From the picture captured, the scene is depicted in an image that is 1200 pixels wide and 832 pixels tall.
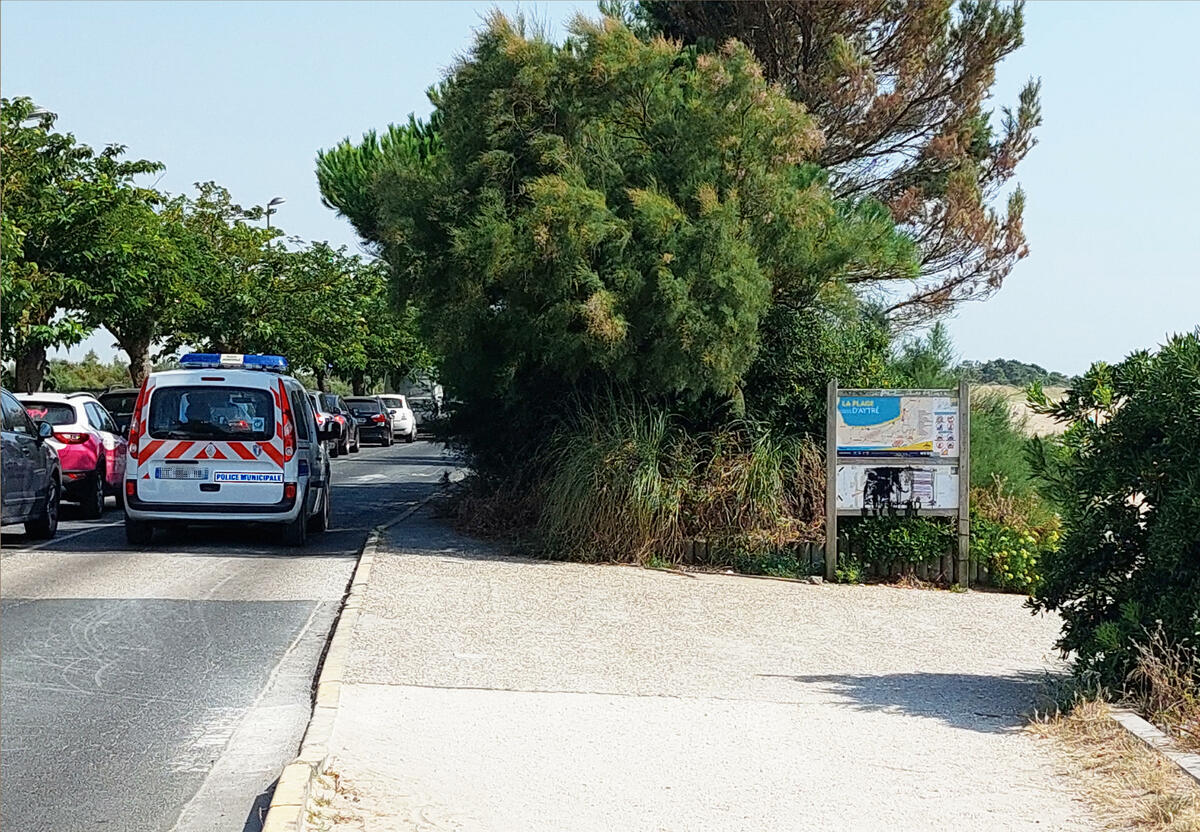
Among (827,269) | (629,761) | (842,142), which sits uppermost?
(842,142)

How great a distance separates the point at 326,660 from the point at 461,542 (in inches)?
288

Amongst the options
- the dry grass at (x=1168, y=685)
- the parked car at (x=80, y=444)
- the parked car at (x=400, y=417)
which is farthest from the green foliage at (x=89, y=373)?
the dry grass at (x=1168, y=685)

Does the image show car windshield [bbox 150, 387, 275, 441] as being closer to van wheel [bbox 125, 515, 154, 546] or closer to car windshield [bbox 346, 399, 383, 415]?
van wheel [bbox 125, 515, 154, 546]

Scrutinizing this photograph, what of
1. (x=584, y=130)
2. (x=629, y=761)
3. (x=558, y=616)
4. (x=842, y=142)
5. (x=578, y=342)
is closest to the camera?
(x=629, y=761)

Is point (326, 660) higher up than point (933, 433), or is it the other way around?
point (933, 433)

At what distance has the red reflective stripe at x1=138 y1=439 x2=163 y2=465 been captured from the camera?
15.2 meters

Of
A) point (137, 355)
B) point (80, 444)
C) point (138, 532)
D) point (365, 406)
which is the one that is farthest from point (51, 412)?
point (365, 406)

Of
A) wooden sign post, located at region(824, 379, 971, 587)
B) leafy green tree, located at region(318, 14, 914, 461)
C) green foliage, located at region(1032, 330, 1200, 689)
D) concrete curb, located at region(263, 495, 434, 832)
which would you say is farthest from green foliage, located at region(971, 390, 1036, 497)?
concrete curb, located at region(263, 495, 434, 832)

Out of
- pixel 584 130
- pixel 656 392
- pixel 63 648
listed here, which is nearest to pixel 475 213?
pixel 584 130

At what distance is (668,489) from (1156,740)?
→ 8.12m

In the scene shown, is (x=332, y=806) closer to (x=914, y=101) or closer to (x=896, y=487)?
(x=896, y=487)

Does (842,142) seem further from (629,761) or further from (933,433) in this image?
(629,761)

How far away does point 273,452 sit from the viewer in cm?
1531

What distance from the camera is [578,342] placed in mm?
14219
